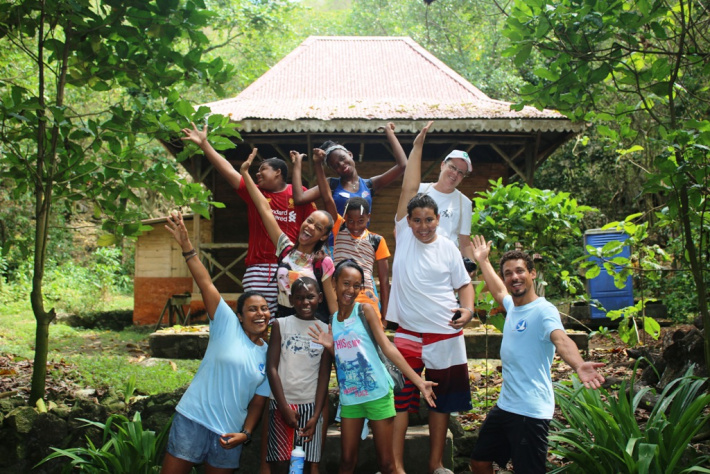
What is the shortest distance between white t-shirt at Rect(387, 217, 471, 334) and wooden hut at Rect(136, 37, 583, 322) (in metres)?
5.35

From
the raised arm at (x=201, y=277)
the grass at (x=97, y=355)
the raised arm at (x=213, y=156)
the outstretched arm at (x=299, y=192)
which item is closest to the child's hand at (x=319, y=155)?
the outstretched arm at (x=299, y=192)

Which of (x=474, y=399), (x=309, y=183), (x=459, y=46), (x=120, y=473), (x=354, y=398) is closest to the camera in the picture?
(x=354, y=398)

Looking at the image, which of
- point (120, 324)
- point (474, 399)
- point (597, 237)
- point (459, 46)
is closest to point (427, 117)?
point (597, 237)

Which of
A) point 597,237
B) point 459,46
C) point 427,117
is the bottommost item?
point 597,237

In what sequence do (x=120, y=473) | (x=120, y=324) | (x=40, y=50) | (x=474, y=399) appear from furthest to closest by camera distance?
(x=120, y=324)
(x=474, y=399)
(x=40, y=50)
(x=120, y=473)

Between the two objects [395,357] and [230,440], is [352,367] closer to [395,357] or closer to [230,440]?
[395,357]

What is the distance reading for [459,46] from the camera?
75.6 feet

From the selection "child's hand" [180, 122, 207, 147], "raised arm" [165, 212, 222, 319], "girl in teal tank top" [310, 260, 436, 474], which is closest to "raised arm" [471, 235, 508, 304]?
"girl in teal tank top" [310, 260, 436, 474]

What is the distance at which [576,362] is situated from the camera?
3.01 metres

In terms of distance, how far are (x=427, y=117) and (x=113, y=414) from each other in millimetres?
6246

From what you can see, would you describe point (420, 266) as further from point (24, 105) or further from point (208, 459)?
point (24, 105)

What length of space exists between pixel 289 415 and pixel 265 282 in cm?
100

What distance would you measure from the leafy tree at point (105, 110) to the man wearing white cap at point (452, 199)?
5.44 ft

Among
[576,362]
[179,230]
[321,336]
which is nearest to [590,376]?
[576,362]
